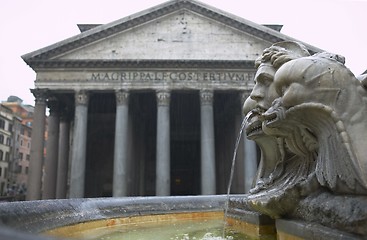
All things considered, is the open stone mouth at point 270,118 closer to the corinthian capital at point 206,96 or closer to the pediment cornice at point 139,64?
the corinthian capital at point 206,96

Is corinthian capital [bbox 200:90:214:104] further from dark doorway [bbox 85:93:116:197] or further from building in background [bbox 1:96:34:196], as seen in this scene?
building in background [bbox 1:96:34:196]

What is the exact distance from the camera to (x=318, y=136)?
213 cm

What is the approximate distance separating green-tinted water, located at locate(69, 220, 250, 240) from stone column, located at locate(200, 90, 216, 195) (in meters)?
12.2

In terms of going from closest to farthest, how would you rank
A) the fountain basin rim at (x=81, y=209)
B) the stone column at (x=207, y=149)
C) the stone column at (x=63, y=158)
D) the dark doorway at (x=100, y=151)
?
the fountain basin rim at (x=81, y=209) < the stone column at (x=207, y=149) < the stone column at (x=63, y=158) < the dark doorway at (x=100, y=151)

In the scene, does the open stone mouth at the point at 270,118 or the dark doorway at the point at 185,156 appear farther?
the dark doorway at the point at 185,156

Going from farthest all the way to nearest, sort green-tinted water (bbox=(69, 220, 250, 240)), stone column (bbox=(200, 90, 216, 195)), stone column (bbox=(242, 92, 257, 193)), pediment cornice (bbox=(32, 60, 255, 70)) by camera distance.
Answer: pediment cornice (bbox=(32, 60, 255, 70)) < stone column (bbox=(242, 92, 257, 193)) < stone column (bbox=(200, 90, 216, 195)) < green-tinted water (bbox=(69, 220, 250, 240))


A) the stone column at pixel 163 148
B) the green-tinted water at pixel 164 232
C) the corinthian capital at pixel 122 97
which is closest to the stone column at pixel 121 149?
the corinthian capital at pixel 122 97

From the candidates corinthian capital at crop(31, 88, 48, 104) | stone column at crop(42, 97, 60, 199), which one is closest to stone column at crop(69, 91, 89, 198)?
corinthian capital at crop(31, 88, 48, 104)

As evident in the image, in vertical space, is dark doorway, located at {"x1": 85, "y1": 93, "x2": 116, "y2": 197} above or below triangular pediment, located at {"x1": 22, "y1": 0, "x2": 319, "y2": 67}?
below

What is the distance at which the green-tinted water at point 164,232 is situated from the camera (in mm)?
3047

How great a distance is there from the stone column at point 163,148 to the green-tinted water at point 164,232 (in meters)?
12.1

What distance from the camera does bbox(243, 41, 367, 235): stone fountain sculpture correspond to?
6.00 ft

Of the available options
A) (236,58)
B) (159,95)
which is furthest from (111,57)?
(236,58)

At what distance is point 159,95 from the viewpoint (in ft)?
54.9
